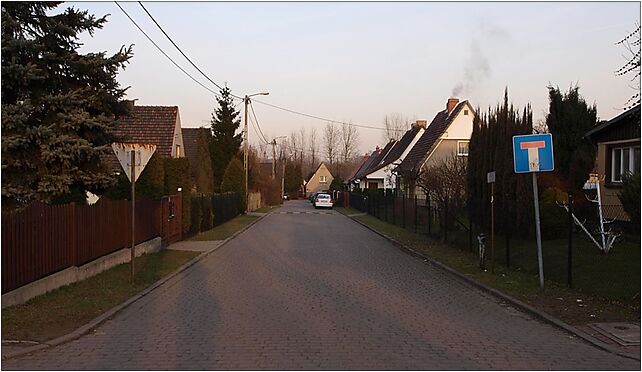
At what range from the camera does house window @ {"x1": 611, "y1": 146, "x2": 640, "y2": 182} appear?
726 inches

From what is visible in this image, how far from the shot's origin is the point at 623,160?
19.2 meters

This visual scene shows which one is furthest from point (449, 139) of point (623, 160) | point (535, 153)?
point (535, 153)

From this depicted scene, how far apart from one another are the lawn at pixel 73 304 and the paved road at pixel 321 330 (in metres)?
0.41

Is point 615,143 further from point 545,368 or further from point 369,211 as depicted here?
point 369,211

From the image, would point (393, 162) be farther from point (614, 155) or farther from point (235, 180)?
point (614, 155)

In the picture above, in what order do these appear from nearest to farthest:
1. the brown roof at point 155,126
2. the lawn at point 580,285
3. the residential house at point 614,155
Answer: the lawn at point 580,285, the residential house at point 614,155, the brown roof at point 155,126

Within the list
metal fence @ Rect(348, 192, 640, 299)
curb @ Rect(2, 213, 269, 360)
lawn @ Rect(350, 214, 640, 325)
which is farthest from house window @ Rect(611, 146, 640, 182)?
curb @ Rect(2, 213, 269, 360)

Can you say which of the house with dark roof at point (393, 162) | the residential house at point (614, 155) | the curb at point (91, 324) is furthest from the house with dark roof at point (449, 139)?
the curb at point (91, 324)

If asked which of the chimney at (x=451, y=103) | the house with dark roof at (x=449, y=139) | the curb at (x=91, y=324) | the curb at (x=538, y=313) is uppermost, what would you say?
the chimney at (x=451, y=103)

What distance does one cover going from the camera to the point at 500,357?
6.84 meters

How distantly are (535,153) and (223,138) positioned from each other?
44.0 meters

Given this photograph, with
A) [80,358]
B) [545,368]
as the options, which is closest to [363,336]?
[545,368]

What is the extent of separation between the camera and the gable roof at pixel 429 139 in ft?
139

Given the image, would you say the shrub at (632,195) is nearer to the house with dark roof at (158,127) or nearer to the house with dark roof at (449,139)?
the house with dark roof at (158,127)
